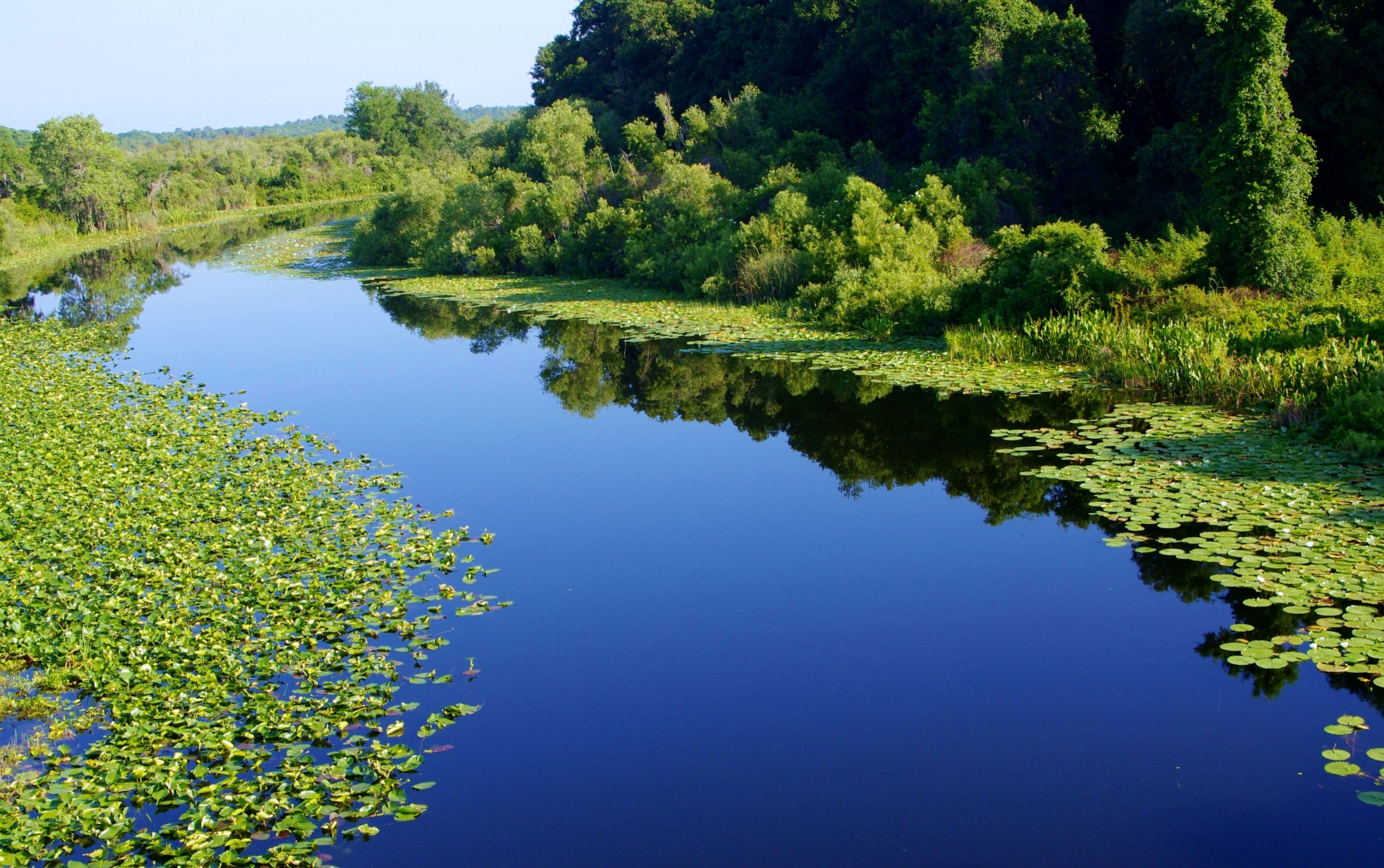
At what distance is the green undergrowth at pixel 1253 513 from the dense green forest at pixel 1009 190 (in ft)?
3.21

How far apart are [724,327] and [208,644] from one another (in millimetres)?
14773

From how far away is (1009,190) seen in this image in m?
24.1

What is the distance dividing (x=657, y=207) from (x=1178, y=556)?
74.0 feet

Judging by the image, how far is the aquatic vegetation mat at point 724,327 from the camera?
15.6 meters

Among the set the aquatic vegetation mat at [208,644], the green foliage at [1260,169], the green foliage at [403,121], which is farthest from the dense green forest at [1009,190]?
the green foliage at [403,121]

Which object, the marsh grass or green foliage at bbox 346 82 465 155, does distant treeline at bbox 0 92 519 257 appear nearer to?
green foliage at bbox 346 82 465 155

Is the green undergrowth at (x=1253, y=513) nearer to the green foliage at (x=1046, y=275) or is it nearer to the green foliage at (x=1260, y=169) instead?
the green foliage at (x=1046, y=275)

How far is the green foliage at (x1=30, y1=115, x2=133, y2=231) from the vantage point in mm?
58531

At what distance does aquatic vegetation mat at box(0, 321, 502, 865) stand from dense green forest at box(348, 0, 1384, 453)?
9795 mm

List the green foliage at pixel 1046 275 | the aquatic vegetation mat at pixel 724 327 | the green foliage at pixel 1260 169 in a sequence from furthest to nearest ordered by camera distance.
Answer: the green foliage at pixel 1046 275 < the green foliage at pixel 1260 169 < the aquatic vegetation mat at pixel 724 327

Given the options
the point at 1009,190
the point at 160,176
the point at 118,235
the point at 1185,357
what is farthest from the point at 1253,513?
the point at 160,176

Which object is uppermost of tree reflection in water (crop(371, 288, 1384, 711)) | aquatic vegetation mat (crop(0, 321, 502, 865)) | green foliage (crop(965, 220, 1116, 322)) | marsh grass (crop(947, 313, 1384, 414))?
green foliage (crop(965, 220, 1116, 322))

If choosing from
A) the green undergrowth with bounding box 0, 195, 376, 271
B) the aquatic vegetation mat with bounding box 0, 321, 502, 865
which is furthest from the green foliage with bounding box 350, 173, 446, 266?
the aquatic vegetation mat with bounding box 0, 321, 502, 865

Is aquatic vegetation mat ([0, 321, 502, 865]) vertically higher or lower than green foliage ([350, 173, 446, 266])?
lower
